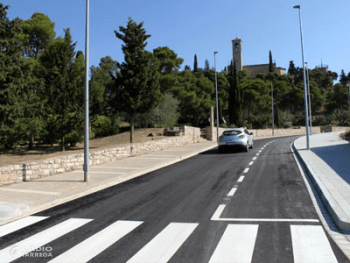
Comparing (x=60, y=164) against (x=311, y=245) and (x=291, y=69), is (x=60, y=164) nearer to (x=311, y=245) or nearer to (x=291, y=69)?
(x=311, y=245)

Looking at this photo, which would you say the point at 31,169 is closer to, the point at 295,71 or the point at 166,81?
the point at 166,81

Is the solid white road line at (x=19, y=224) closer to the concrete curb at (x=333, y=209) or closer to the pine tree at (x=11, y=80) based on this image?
the concrete curb at (x=333, y=209)

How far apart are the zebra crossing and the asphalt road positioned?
1cm

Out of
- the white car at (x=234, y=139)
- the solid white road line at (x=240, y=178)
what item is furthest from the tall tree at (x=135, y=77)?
the solid white road line at (x=240, y=178)

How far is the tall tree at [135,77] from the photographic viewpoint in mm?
24047

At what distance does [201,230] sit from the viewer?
4.63 m

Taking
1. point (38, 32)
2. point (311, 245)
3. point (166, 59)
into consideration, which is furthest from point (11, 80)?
point (166, 59)

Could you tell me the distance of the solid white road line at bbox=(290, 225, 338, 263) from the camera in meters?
3.54

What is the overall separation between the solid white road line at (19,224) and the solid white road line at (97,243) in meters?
1.61

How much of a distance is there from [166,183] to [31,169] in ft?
15.4

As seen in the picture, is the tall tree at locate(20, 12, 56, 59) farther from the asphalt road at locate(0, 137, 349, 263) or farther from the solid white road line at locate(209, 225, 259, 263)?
the solid white road line at locate(209, 225, 259, 263)

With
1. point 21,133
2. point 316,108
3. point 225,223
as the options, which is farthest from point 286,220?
point 316,108

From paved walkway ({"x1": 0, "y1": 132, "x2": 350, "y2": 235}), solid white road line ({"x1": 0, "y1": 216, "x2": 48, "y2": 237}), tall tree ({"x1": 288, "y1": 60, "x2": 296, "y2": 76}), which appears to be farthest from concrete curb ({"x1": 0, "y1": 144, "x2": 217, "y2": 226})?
tall tree ({"x1": 288, "y1": 60, "x2": 296, "y2": 76})

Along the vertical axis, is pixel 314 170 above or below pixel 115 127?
below
